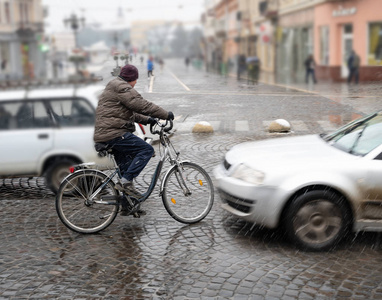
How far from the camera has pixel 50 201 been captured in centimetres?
778

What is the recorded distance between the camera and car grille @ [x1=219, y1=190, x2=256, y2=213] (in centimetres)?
577

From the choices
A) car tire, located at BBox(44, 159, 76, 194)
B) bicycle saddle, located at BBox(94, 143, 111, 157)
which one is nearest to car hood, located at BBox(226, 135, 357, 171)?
bicycle saddle, located at BBox(94, 143, 111, 157)

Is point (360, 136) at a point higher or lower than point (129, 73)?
lower

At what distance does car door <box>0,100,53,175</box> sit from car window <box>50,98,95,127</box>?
0.44ft

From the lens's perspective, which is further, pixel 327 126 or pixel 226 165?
pixel 327 126

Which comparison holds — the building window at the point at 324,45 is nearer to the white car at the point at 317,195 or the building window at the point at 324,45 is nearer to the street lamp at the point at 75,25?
the street lamp at the point at 75,25

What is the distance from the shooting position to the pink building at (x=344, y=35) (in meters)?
27.8

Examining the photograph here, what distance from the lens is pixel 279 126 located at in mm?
13547

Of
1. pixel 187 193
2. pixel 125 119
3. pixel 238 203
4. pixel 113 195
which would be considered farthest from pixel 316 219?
pixel 125 119

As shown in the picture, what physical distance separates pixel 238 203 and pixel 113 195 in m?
1.32

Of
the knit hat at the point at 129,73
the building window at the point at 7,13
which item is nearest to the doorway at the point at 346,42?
the building window at the point at 7,13

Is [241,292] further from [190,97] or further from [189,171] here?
[190,97]

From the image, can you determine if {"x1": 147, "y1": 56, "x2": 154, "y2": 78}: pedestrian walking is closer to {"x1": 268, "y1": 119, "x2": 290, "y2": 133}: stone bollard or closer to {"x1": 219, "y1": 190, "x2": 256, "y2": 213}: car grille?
{"x1": 268, "y1": 119, "x2": 290, "y2": 133}: stone bollard

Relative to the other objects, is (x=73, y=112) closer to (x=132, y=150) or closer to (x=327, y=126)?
(x=132, y=150)
